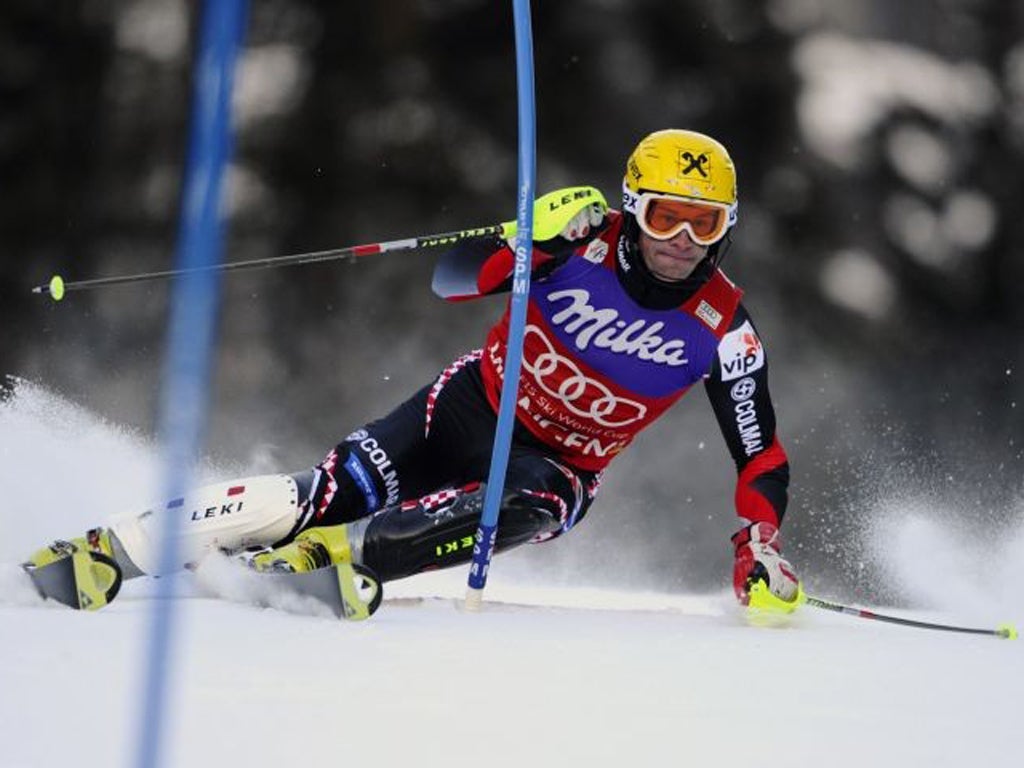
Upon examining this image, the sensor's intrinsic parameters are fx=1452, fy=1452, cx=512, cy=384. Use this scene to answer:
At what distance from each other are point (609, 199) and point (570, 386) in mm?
2833

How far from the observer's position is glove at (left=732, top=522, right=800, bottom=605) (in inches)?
147

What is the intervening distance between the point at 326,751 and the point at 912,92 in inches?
A: 224

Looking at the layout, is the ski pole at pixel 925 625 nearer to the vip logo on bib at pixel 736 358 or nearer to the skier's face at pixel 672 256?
the vip logo on bib at pixel 736 358

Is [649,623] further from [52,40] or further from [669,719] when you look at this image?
[52,40]

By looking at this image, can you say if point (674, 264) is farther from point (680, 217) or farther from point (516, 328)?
point (516, 328)

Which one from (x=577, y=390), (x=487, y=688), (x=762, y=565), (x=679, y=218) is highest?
(x=679, y=218)

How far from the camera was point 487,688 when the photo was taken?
7.11ft

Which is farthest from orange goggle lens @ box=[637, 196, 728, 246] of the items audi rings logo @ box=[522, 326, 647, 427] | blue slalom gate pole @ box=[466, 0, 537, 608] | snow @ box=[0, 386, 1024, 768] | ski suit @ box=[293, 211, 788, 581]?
snow @ box=[0, 386, 1024, 768]

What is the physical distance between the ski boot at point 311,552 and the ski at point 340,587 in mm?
202

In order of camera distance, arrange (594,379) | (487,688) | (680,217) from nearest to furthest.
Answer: (487,688), (680,217), (594,379)

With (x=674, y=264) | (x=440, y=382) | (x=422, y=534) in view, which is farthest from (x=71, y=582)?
(x=674, y=264)

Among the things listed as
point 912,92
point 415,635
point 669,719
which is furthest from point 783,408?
point 669,719

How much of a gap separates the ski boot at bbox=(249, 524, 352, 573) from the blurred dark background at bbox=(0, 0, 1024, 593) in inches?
122

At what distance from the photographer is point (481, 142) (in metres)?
6.61
